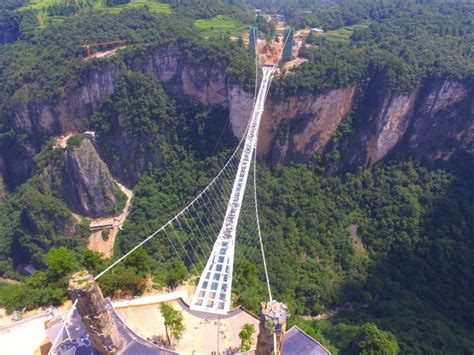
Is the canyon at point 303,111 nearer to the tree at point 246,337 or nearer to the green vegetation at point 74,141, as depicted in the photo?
the green vegetation at point 74,141

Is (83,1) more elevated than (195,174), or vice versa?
(83,1)

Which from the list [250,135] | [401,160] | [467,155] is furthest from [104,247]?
[467,155]

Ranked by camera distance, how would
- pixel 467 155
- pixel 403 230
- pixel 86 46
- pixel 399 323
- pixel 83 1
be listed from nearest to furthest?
pixel 399 323 → pixel 403 230 → pixel 467 155 → pixel 86 46 → pixel 83 1

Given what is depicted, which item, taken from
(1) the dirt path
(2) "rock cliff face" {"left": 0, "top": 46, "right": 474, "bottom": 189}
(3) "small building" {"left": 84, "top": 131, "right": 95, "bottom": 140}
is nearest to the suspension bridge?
(2) "rock cliff face" {"left": 0, "top": 46, "right": 474, "bottom": 189}

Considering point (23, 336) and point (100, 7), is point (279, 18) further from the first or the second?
point (23, 336)

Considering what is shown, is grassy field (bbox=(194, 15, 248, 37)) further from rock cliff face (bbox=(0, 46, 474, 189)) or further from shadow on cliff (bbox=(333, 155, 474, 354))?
shadow on cliff (bbox=(333, 155, 474, 354))

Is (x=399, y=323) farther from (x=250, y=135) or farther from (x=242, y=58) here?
(x=242, y=58)
